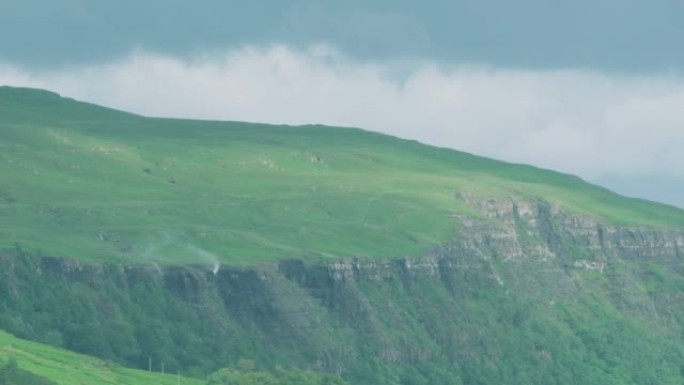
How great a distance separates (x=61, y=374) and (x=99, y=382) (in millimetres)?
3860

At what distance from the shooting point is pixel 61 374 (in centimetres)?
19638

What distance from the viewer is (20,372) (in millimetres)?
186500

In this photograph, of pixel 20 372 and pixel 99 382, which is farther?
pixel 99 382

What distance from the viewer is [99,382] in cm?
19938

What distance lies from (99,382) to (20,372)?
44.5 feet

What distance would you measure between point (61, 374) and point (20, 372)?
395 inches
